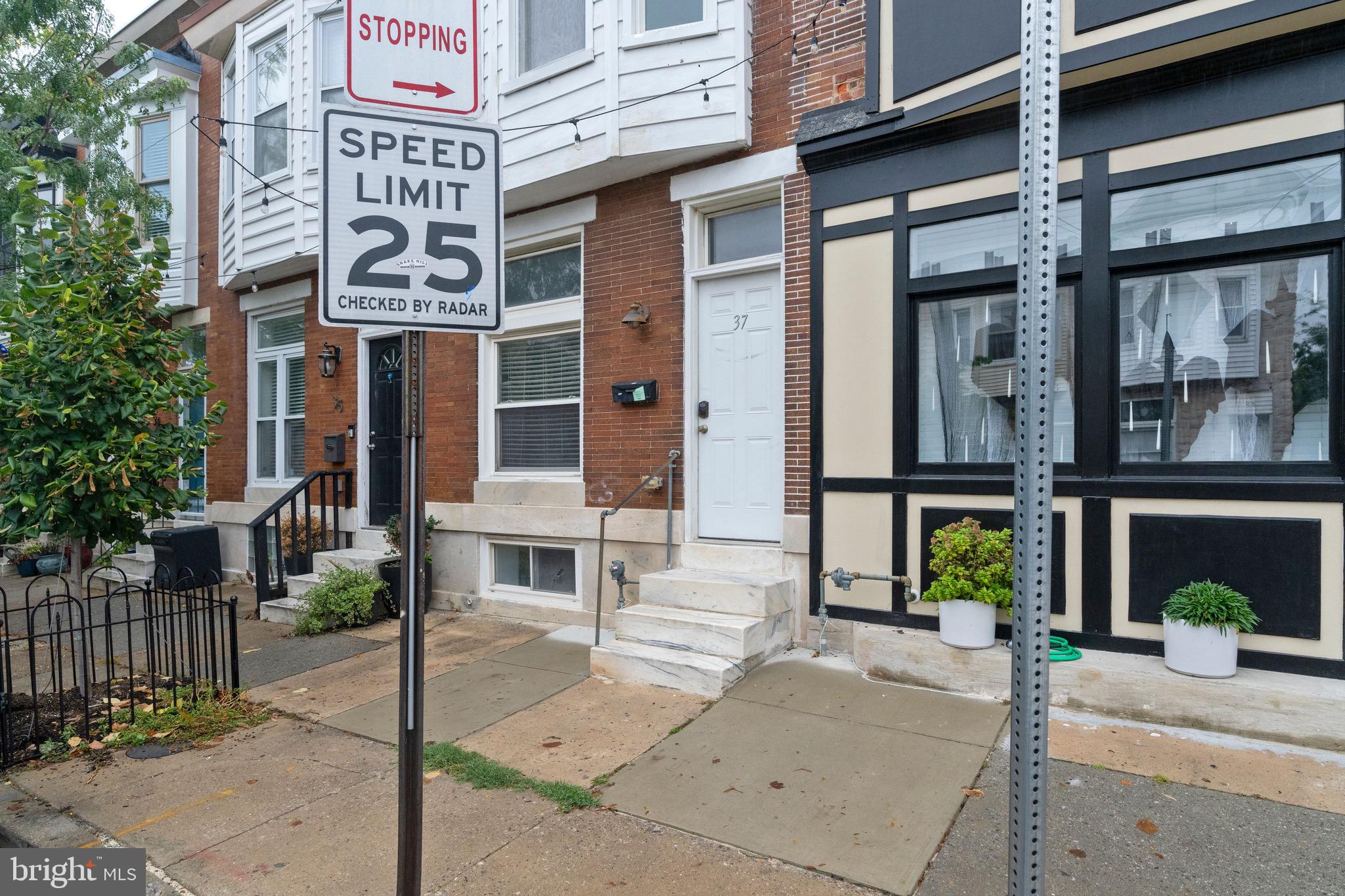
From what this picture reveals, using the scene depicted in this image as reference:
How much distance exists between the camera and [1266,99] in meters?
4.50

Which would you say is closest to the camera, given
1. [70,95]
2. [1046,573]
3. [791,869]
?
[1046,573]

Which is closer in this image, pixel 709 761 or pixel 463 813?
pixel 463 813

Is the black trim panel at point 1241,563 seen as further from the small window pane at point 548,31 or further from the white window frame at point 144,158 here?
the white window frame at point 144,158

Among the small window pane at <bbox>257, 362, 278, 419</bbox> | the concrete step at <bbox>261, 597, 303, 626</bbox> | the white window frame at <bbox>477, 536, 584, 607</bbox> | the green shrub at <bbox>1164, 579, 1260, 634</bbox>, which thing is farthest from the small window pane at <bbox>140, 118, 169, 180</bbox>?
the green shrub at <bbox>1164, 579, 1260, 634</bbox>

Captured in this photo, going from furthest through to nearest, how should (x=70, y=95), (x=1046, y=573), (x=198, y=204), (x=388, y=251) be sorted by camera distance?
(x=198, y=204)
(x=70, y=95)
(x=388, y=251)
(x=1046, y=573)

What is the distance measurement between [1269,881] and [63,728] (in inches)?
250

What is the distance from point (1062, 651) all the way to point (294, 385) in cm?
995

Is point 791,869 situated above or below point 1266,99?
below

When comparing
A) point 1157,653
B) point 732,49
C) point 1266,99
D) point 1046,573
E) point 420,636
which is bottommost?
point 1157,653

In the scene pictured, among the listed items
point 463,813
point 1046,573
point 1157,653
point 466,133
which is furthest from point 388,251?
point 1157,653

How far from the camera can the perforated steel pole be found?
165cm

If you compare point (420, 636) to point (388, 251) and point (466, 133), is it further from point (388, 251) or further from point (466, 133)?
point (466, 133)

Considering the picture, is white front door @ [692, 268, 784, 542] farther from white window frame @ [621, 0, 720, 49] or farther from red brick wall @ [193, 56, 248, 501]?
red brick wall @ [193, 56, 248, 501]

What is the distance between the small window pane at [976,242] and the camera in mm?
5184
